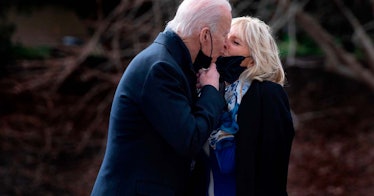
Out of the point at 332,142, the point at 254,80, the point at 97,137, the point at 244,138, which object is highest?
the point at 254,80

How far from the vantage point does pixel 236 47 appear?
2916mm

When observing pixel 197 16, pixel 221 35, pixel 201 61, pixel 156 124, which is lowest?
pixel 156 124

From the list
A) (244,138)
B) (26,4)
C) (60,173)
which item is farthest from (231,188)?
(26,4)

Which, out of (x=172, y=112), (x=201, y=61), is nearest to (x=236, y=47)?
(x=201, y=61)

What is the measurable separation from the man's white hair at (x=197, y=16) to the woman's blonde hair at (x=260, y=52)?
Answer: 330mm

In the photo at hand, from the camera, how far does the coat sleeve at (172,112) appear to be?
2.43 m

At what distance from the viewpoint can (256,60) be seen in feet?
9.46

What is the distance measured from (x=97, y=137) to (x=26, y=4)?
460cm

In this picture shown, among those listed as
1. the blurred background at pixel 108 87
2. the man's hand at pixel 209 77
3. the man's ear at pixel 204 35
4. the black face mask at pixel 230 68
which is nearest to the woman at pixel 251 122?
the black face mask at pixel 230 68

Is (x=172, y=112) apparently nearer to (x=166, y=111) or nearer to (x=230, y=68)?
(x=166, y=111)

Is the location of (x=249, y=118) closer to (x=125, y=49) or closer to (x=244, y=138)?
(x=244, y=138)

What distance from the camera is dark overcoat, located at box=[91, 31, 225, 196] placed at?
244 centimetres

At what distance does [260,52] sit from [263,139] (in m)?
0.39

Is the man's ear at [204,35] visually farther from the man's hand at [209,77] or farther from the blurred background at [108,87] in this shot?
the blurred background at [108,87]
